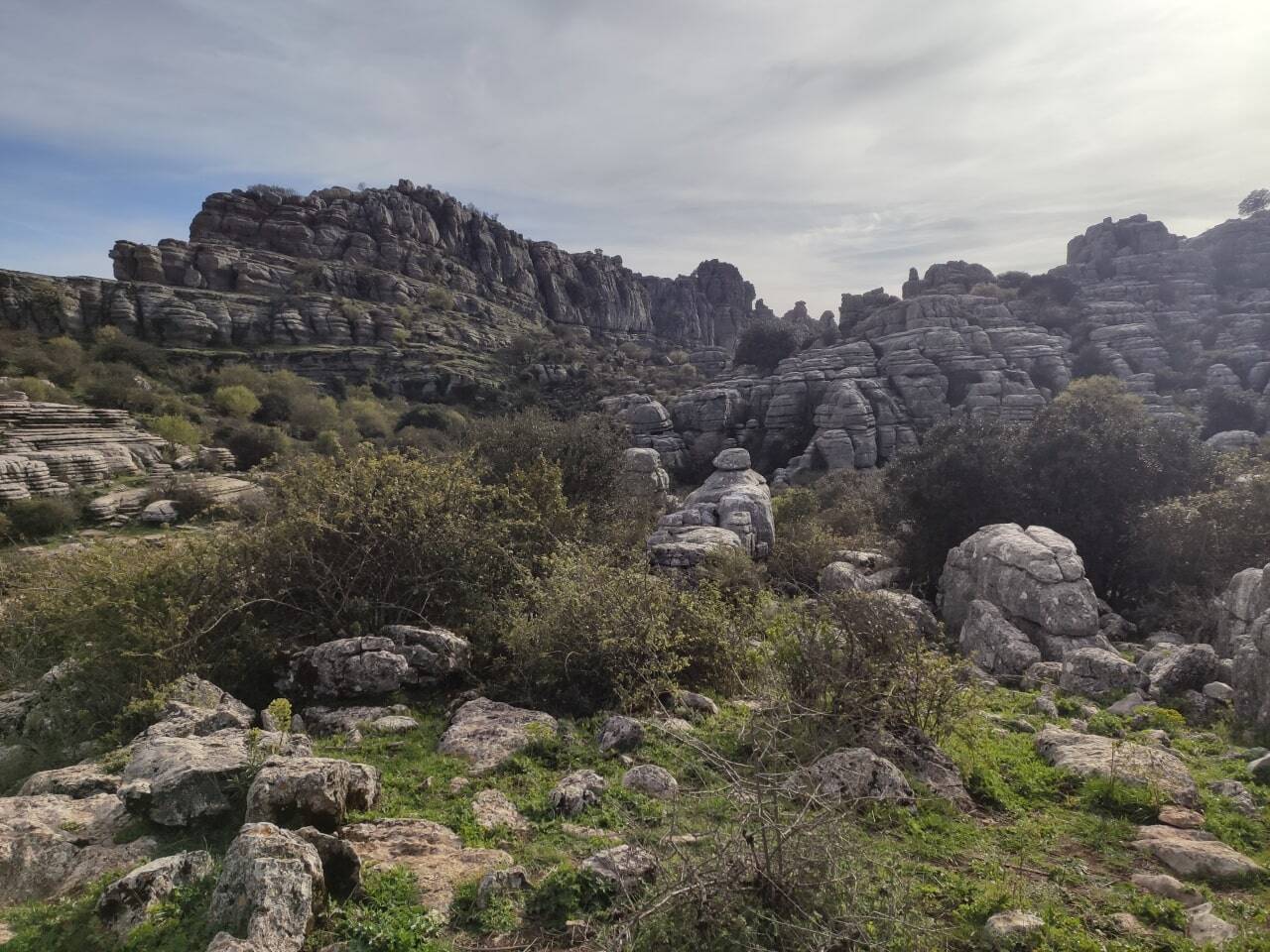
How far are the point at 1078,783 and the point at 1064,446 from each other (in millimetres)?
12913

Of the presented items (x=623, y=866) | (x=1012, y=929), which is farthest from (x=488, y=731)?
(x=1012, y=929)

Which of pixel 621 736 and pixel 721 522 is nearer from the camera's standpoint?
pixel 621 736

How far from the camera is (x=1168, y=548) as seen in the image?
40.3 ft

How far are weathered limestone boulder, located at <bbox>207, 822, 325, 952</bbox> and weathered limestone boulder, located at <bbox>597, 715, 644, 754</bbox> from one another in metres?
2.81

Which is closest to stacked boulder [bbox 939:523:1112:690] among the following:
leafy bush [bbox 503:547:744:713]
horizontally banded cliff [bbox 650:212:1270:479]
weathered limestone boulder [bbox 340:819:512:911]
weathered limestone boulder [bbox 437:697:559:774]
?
leafy bush [bbox 503:547:744:713]

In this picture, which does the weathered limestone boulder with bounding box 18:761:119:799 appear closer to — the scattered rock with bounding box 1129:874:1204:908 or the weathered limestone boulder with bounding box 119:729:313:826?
the weathered limestone boulder with bounding box 119:729:313:826

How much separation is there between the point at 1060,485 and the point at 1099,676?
27.2ft

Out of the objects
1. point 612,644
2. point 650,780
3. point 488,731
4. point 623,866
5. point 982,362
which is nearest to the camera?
point 623,866

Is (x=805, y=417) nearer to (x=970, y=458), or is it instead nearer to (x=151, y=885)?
(x=970, y=458)

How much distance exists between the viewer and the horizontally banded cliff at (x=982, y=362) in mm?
46188

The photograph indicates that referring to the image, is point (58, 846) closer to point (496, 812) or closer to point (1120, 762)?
point (496, 812)

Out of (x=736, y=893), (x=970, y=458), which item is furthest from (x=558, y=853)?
(x=970, y=458)

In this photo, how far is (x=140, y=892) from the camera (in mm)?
3270

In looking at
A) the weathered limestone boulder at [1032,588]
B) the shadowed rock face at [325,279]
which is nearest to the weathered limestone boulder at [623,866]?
the weathered limestone boulder at [1032,588]
